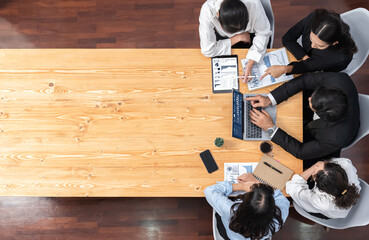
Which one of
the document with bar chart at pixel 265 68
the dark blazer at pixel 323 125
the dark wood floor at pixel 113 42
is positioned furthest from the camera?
the dark wood floor at pixel 113 42

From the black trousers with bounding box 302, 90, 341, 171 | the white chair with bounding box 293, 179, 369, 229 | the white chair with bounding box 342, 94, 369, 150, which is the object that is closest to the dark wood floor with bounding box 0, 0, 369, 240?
the black trousers with bounding box 302, 90, 341, 171

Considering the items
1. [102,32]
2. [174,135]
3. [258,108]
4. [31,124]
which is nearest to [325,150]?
[258,108]

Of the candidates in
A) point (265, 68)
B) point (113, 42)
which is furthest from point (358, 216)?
point (113, 42)

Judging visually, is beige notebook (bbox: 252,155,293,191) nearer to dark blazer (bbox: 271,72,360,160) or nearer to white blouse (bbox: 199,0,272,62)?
dark blazer (bbox: 271,72,360,160)

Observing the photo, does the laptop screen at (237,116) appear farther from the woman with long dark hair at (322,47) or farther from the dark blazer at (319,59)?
the dark blazer at (319,59)

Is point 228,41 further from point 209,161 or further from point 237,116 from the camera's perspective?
point 209,161

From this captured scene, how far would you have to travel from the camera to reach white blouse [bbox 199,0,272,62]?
179cm

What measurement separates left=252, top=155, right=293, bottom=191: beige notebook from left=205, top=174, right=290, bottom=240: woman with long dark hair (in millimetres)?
51

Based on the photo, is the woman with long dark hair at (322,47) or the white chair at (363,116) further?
the white chair at (363,116)

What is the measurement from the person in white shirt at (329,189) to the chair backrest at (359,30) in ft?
2.52

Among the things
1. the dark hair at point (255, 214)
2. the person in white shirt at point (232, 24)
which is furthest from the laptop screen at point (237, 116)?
the dark hair at point (255, 214)

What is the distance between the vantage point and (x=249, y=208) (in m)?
1.48

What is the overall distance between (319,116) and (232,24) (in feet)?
2.62

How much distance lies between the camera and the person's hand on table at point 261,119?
1.74 meters
